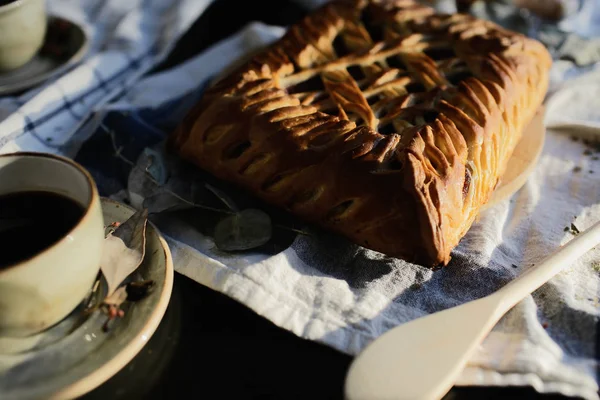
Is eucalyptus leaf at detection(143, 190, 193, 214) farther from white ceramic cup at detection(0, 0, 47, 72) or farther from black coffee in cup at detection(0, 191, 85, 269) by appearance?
white ceramic cup at detection(0, 0, 47, 72)

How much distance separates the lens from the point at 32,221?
0.58 metres

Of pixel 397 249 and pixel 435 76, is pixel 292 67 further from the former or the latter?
pixel 397 249

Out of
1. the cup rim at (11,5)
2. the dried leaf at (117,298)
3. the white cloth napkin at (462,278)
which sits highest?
the cup rim at (11,5)

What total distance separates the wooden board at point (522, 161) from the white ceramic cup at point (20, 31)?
704mm

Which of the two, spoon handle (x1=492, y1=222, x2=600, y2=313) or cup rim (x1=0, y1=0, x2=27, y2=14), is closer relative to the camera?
spoon handle (x1=492, y1=222, x2=600, y2=313)

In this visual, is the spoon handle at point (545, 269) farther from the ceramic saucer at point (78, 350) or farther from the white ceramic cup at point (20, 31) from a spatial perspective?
the white ceramic cup at point (20, 31)

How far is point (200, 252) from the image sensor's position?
69 centimetres

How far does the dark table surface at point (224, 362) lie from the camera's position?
1.88 ft

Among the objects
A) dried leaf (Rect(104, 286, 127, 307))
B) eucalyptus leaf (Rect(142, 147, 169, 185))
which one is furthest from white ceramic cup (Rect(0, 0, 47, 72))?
dried leaf (Rect(104, 286, 127, 307))

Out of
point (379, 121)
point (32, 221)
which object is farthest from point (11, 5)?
point (379, 121)

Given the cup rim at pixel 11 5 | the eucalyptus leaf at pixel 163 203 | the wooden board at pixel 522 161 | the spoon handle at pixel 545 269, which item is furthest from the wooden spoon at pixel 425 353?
the cup rim at pixel 11 5

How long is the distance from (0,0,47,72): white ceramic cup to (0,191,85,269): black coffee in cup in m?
0.39

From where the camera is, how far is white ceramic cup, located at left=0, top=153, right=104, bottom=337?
51cm

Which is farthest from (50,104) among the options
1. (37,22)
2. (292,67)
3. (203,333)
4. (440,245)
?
(440,245)
